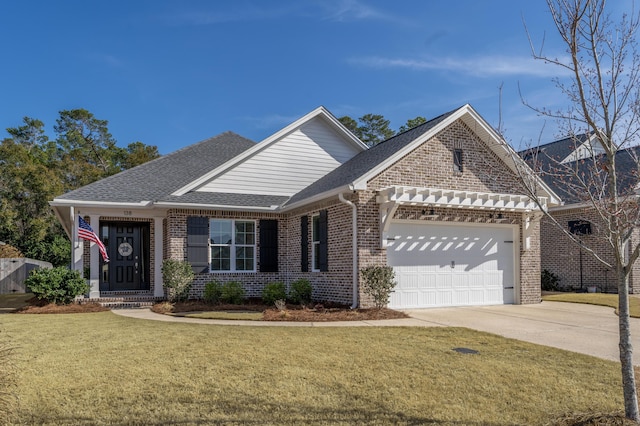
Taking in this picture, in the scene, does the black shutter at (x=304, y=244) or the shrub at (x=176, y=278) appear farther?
the black shutter at (x=304, y=244)

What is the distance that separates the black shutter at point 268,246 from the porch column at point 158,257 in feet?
10.4

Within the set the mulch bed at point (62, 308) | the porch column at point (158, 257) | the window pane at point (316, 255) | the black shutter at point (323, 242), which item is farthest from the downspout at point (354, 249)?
the mulch bed at point (62, 308)

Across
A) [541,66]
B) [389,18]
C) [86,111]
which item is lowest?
[541,66]

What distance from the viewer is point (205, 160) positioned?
18.7m

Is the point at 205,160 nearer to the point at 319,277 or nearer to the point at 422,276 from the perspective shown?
the point at 319,277

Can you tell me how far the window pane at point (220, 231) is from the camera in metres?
15.4

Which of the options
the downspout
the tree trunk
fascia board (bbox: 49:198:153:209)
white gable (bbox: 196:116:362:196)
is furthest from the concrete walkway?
white gable (bbox: 196:116:362:196)

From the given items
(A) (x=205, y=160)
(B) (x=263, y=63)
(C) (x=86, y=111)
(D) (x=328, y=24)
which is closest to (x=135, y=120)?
(C) (x=86, y=111)

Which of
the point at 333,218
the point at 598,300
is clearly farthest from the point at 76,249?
the point at 598,300

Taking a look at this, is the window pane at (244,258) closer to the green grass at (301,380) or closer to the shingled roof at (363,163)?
the shingled roof at (363,163)

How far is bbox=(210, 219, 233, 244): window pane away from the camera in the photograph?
1538cm

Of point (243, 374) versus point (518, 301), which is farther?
point (518, 301)

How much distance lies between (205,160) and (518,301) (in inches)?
472

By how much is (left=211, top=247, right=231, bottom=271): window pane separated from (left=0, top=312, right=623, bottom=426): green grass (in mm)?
6624
